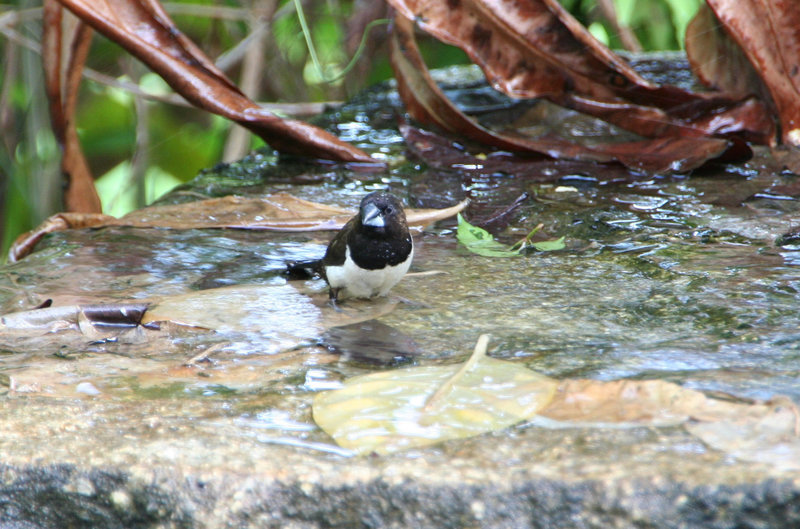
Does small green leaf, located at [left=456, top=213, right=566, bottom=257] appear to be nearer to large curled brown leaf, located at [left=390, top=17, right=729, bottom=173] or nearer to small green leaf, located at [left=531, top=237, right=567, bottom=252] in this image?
small green leaf, located at [left=531, top=237, right=567, bottom=252]

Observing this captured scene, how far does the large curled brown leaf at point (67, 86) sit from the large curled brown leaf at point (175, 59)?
1.39 feet

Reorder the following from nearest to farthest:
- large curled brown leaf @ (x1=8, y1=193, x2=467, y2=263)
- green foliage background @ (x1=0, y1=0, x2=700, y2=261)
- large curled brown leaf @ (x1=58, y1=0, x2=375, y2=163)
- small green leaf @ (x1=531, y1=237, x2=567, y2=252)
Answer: small green leaf @ (x1=531, y1=237, x2=567, y2=252) → large curled brown leaf @ (x1=8, y1=193, x2=467, y2=263) → large curled brown leaf @ (x1=58, y1=0, x2=375, y2=163) → green foliage background @ (x1=0, y1=0, x2=700, y2=261)

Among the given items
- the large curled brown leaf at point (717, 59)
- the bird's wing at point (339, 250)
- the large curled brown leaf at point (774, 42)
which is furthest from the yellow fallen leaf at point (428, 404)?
the large curled brown leaf at point (717, 59)

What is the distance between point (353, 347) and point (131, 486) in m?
0.70

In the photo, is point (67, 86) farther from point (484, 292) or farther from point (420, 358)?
point (420, 358)

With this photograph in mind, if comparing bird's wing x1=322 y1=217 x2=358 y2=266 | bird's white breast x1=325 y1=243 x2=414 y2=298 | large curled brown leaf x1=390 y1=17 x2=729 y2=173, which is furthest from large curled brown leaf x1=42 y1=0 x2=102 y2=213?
bird's white breast x1=325 y1=243 x2=414 y2=298

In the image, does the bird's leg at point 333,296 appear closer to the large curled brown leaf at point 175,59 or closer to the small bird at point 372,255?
Result: the small bird at point 372,255

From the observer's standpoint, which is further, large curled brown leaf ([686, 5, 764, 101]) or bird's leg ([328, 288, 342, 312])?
Answer: large curled brown leaf ([686, 5, 764, 101])

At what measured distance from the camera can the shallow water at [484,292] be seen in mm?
1782

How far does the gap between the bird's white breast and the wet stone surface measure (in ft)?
0.13

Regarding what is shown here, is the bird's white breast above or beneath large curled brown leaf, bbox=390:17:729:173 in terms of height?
beneath

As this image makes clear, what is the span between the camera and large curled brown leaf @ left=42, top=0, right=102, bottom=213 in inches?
150

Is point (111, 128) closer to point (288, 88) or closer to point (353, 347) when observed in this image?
point (288, 88)

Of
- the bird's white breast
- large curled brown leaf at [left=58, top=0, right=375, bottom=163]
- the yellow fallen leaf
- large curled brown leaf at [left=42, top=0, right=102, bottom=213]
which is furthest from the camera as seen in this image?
large curled brown leaf at [left=42, top=0, right=102, bottom=213]
